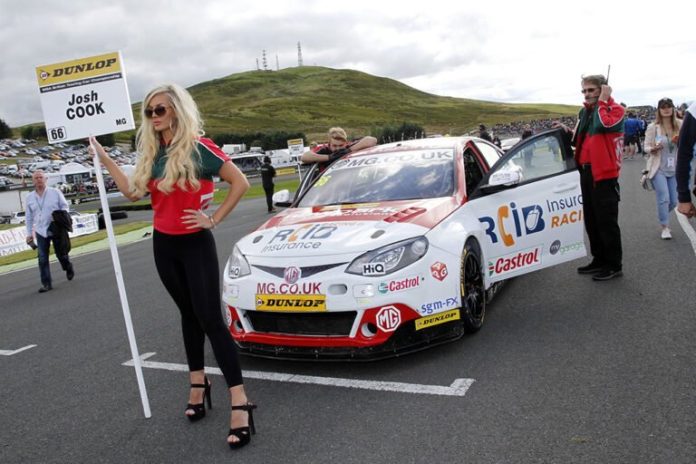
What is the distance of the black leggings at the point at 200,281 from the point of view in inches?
135

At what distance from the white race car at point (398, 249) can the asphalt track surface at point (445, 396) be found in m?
0.31

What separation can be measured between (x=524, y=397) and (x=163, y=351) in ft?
10.4

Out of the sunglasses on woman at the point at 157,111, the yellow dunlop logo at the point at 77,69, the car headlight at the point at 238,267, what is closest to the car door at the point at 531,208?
the car headlight at the point at 238,267

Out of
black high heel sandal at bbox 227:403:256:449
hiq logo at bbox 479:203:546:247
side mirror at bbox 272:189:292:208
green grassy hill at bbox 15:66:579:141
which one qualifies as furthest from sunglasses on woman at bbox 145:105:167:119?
green grassy hill at bbox 15:66:579:141

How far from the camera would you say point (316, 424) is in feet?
11.7

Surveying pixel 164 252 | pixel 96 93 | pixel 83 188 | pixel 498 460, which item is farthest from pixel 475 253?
pixel 83 188

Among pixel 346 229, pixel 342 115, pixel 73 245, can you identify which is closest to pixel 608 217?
pixel 346 229

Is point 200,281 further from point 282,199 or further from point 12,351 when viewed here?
point 12,351

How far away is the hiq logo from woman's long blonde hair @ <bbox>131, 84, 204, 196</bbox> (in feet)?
8.99

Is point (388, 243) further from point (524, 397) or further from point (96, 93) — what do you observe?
point (96, 93)

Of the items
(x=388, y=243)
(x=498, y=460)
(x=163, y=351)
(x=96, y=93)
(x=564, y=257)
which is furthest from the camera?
(x=564, y=257)

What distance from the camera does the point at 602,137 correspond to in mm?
6113

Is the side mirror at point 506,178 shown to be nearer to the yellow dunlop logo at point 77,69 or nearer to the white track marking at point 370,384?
the white track marking at point 370,384

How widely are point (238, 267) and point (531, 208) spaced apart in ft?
8.96
